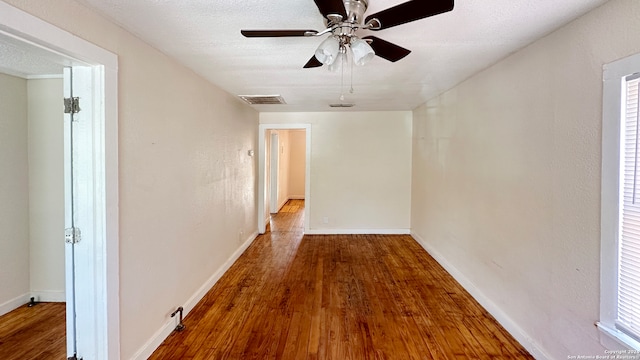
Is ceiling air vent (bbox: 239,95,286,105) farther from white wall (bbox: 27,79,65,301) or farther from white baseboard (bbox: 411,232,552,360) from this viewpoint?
white baseboard (bbox: 411,232,552,360)

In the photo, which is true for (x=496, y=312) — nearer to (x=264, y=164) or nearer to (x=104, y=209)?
(x=104, y=209)

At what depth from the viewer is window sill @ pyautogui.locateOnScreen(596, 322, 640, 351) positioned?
1470mm

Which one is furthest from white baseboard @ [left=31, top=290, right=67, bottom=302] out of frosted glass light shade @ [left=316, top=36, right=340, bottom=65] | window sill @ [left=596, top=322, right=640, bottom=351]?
window sill @ [left=596, top=322, right=640, bottom=351]

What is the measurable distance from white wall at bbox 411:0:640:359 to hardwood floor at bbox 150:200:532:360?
1.06 ft

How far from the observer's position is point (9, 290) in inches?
109

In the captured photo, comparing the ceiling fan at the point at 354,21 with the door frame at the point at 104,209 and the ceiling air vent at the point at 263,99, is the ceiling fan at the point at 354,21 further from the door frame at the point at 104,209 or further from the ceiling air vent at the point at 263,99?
the ceiling air vent at the point at 263,99

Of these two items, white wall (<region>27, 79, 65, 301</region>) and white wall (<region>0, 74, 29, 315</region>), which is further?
white wall (<region>27, 79, 65, 301</region>)

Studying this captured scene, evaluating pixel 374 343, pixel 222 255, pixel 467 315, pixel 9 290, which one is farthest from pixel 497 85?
pixel 9 290

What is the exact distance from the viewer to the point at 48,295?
2936 millimetres

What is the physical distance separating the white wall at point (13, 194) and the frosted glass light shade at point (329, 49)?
288 centimetres

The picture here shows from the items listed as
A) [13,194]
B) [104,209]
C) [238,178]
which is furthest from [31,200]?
[238,178]

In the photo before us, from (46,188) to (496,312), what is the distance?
4201 millimetres

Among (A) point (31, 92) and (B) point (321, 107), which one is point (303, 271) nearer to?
(B) point (321, 107)

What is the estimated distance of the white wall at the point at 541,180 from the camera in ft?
5.59
